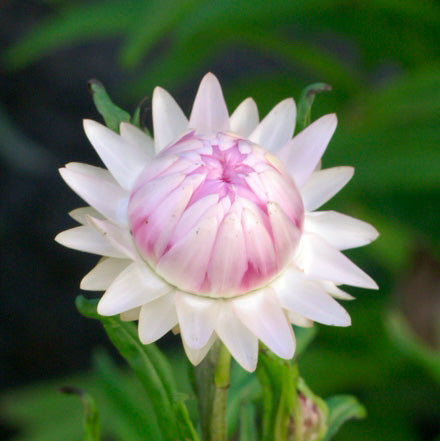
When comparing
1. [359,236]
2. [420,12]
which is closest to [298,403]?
[359,236]

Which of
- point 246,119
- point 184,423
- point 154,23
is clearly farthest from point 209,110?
point 154,23

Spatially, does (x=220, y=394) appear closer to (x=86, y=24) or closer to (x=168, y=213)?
(x=168, y=213)

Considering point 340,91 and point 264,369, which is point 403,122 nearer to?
point 340,91

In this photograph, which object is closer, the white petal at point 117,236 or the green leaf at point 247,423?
the white petal at point 117,236

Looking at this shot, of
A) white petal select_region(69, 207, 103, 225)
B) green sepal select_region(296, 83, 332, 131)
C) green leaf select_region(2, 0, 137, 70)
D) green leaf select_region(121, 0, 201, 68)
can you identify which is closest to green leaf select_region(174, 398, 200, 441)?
white petal select_region(69, 207, 103, 225)

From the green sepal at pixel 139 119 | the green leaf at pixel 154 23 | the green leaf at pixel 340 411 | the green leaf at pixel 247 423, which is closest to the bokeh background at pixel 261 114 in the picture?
the green leaf at pixel 154 23

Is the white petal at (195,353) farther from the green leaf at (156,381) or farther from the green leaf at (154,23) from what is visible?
the green leaf at (154,23)
